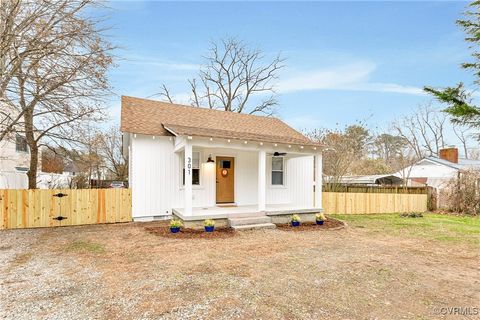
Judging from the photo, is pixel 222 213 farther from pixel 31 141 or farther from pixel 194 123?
pixel 31 141

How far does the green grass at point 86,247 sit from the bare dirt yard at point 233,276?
0.02m

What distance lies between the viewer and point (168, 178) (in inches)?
391

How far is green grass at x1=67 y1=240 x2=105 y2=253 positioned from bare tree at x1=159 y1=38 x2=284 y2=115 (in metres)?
20.6

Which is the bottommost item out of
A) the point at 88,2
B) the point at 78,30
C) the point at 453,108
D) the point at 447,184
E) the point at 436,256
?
the point at 436,256

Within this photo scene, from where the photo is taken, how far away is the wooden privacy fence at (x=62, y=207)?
8312 mm

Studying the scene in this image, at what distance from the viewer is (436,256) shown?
6098mm

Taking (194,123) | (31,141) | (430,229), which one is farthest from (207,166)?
(430,229)

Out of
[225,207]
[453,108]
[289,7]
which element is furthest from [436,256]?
[289,7]

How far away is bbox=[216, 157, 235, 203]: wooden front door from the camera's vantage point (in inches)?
431

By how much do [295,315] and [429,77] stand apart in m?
25.2

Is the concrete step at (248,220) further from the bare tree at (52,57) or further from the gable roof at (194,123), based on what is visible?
the bare tree at (52,57)

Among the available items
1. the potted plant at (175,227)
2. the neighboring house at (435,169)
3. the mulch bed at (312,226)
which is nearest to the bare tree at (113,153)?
the potted plant at (175,227)

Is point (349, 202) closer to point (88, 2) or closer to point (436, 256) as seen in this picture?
point (436, 256)

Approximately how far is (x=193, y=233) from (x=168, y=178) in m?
2.90
